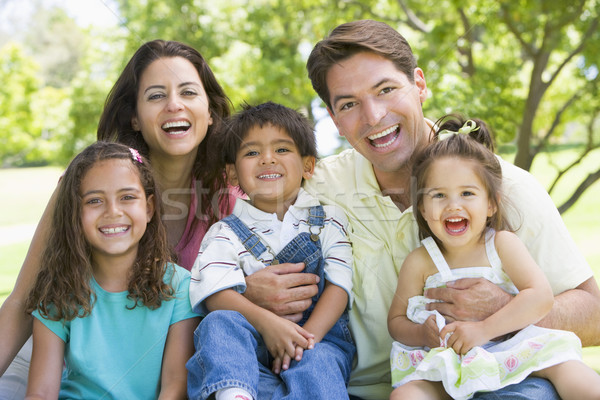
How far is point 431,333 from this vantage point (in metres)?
2.29

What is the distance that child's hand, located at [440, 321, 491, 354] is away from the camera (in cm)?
218

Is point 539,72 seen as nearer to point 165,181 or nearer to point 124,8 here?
point 165,181

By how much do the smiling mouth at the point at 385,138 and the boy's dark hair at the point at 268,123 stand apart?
32cm

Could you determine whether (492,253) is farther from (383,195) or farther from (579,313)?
(383,195)

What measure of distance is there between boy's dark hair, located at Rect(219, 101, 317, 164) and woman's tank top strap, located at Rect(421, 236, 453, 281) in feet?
2.58

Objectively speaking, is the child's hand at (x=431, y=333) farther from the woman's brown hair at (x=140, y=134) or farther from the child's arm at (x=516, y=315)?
the woman's brown hair at (x=140, y=134)

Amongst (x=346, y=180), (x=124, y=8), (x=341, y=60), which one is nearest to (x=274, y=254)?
(x=346, y=180)

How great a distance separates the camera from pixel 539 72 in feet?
23.8

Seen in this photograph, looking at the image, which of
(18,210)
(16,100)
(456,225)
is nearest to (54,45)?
(18,210)

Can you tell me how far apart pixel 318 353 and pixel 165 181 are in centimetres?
149

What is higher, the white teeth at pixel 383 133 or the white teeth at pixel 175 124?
the white teeth at pixel 383 133

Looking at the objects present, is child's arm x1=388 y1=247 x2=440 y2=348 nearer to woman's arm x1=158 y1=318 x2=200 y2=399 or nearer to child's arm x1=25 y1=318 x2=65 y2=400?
woman's arm x1=158 y1=318 x2=200 y2=399

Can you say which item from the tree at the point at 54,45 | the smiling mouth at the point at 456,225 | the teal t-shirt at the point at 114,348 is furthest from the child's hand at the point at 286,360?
the tree at the point at 54,45

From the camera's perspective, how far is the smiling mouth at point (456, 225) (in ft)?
7.82
